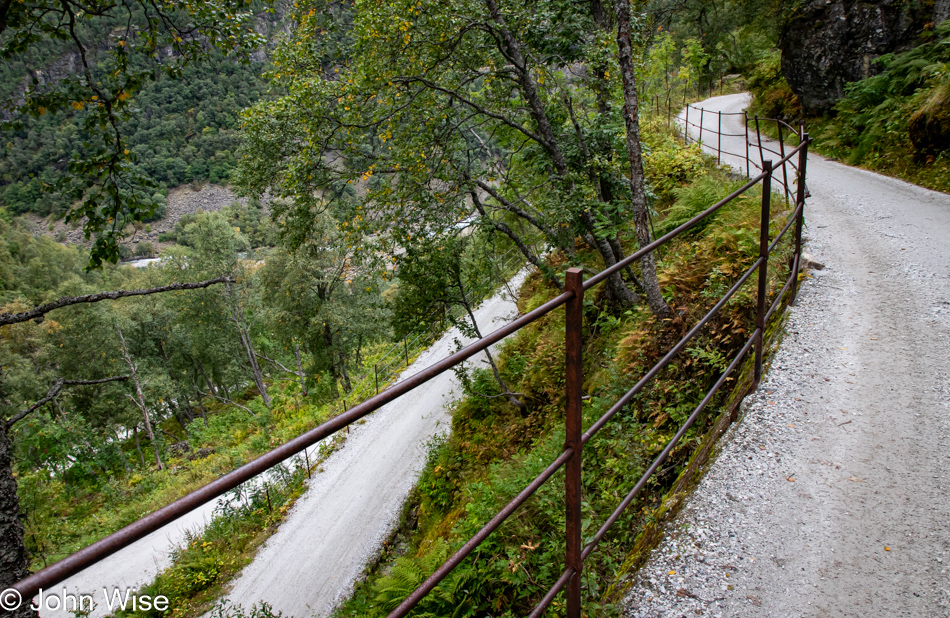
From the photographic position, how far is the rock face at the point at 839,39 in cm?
1151

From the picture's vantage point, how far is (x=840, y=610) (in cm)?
A: 195

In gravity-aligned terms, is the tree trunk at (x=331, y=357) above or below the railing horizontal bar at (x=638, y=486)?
below

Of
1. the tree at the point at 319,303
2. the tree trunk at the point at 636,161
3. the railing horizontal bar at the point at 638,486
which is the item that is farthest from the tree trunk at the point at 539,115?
the tree at the point at 319,303

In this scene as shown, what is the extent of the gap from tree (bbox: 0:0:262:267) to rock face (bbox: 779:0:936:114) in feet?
48.7

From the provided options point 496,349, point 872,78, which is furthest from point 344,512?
point 872,78

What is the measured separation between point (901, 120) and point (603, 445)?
1118 cm

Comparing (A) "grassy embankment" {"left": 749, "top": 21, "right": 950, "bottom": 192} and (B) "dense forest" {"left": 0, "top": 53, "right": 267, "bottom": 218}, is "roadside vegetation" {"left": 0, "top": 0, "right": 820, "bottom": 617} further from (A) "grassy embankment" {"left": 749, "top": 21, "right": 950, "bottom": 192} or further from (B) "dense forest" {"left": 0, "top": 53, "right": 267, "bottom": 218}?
(B) "dense forest" {"left": 0, "top": 53, "right": 267, "bottom": 218}

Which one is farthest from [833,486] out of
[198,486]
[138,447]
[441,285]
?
[138,447]

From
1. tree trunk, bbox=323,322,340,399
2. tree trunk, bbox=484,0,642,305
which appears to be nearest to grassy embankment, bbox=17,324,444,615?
tree trunk, bbox=323,322,340,399

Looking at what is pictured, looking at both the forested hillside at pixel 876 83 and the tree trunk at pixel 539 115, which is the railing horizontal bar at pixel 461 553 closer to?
the tree trunk at pixel 539 115

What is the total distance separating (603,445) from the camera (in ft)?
14.7

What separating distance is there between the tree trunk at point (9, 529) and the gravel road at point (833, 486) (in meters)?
3.97

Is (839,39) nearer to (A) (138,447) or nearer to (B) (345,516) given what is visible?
(B) (345,516)

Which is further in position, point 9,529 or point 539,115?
point 539,115
